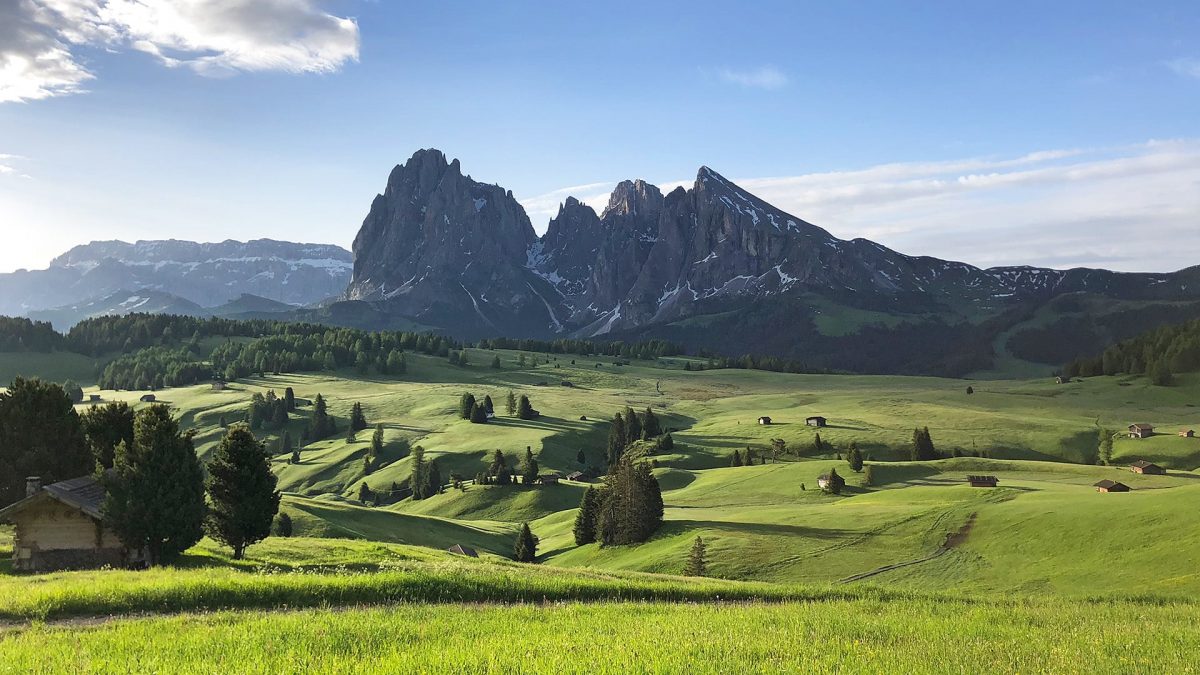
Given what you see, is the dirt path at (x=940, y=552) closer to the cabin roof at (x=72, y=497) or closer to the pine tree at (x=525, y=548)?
the pine tree at (x=525, y=548)

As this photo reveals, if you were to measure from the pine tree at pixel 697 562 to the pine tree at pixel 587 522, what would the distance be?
77.9ft

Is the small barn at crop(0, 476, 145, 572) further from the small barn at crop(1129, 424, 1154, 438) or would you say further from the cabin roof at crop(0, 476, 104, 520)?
the small barn at crop(1129, 424, 1154, 438)

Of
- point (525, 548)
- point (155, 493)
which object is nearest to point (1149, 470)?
point (525, 548)

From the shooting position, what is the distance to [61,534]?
125ft

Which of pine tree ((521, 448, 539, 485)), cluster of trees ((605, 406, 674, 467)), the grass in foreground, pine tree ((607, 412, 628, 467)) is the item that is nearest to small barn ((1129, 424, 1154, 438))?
cluster of trees ((605, 406, 674, 467))

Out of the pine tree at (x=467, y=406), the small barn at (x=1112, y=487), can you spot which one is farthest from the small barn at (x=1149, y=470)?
the pine tree at (x=467, y=406)

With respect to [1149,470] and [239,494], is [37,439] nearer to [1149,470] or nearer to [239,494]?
[239,494]

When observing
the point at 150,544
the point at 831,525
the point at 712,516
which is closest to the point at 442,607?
the point at 150,544

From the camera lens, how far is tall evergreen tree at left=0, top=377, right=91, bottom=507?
5203 centimetres

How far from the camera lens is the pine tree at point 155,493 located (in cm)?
3634

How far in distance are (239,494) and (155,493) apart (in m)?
5.76

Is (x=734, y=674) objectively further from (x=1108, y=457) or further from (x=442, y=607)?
(x=1108, y=457)

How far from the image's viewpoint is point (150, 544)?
123 ft

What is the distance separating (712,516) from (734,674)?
257 ft
